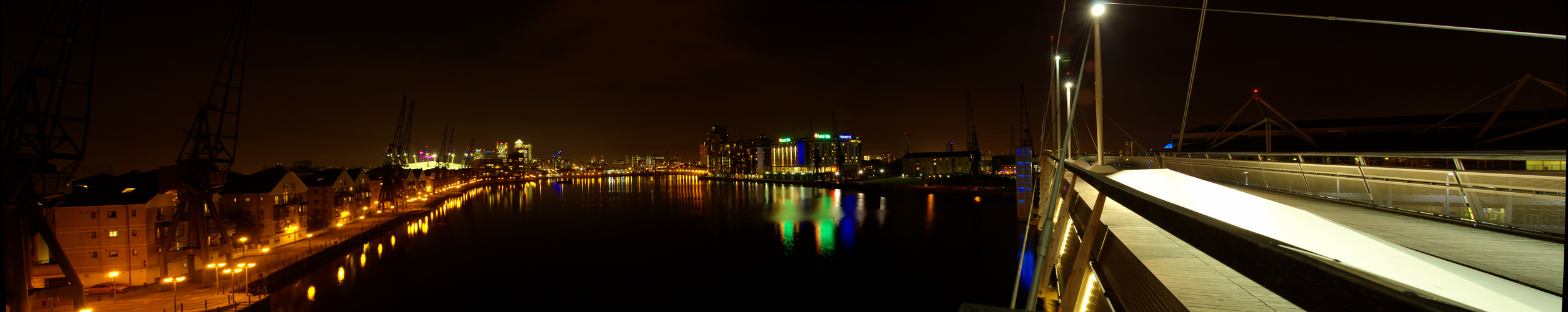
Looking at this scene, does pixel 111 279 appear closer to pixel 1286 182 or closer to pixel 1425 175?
pixel 1425 175

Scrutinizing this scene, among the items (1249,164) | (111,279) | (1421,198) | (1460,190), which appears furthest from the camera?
(111,279)

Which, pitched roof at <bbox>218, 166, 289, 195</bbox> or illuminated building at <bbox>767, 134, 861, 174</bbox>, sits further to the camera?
illuminated building at <bbox>767, 134, 861, 174</bbox>

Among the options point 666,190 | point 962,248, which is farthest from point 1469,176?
point 666,190

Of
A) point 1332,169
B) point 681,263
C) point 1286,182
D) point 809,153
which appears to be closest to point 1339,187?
point 1332,169

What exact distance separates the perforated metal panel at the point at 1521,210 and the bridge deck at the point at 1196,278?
7.62 ft

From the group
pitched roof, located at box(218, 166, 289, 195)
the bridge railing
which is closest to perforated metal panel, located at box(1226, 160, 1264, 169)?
the bridge railing

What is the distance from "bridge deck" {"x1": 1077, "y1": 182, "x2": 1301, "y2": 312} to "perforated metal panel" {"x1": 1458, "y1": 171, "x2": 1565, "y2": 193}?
9.10 ft

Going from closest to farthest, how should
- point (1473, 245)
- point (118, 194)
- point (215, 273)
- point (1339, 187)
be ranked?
point (1473, 245)
point (1339, 187)
point (118, 194)
point (215, 273)

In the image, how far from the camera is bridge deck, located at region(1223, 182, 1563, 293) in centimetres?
223

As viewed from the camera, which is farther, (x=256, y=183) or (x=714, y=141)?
(x=714, y=141)

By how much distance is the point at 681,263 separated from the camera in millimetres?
17375

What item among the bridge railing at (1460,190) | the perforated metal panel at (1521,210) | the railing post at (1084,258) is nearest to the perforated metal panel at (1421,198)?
the bridge railing at (1460,190)

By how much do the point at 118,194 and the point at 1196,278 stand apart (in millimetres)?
17341

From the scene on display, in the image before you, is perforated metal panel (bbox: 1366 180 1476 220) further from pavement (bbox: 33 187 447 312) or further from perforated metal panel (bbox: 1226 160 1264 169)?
pavement (bbox: 33 187 447 312)
